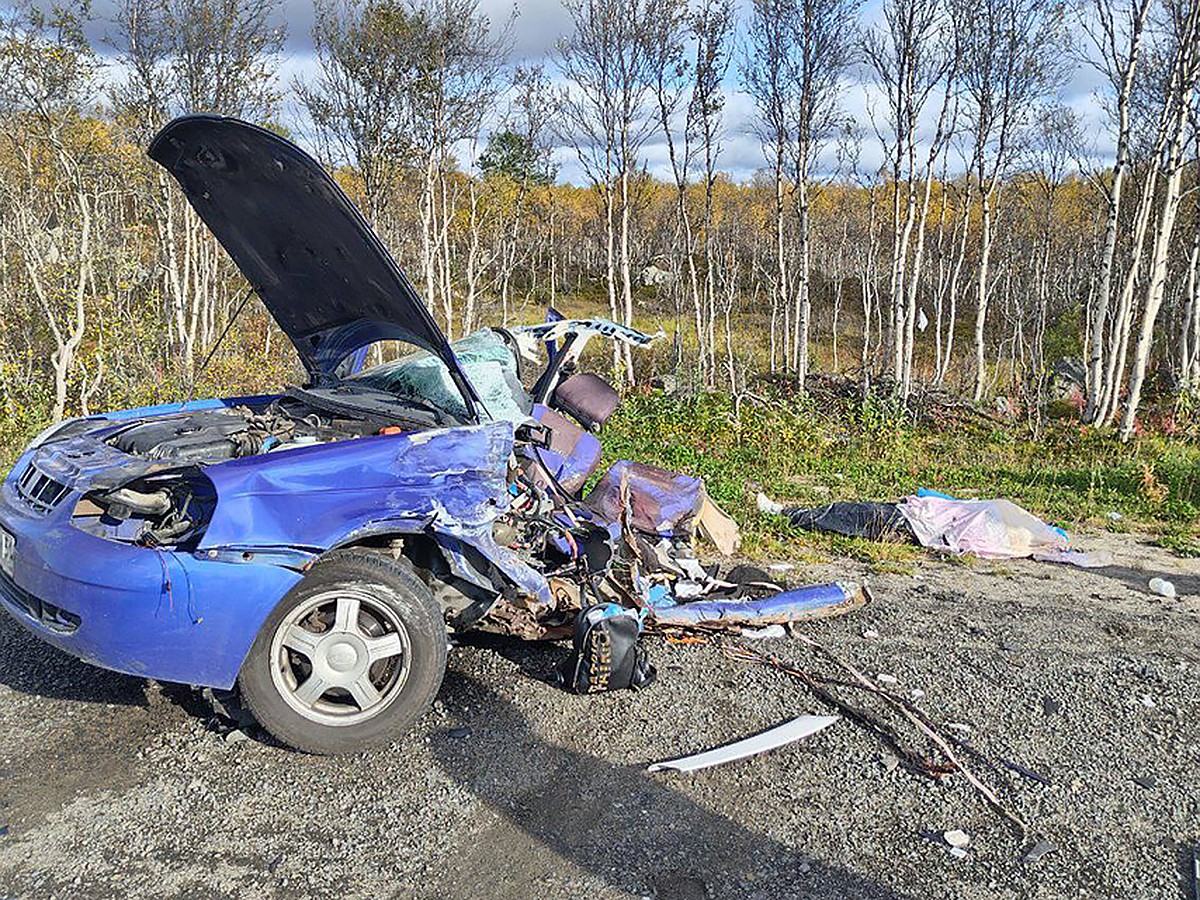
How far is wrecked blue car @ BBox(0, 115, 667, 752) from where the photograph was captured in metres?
3.20

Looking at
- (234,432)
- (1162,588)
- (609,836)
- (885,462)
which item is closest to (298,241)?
(234,432)

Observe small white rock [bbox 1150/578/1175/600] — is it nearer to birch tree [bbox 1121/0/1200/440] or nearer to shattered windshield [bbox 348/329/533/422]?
shattered windshield [bbox 348/329/533/422]

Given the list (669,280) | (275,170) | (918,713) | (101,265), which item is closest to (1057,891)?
(918,713)

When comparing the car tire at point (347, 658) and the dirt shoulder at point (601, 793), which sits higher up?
the car tire at point (347, 658)

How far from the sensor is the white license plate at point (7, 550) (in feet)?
11.4

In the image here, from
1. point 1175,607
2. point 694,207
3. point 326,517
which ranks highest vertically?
point 694,207

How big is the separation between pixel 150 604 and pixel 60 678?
1388mm

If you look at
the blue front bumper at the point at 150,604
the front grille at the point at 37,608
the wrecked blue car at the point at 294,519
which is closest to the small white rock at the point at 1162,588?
the wrecked blue car at the point at 294,519

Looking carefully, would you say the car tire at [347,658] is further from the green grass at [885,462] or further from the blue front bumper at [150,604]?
the green grass at [885,462]

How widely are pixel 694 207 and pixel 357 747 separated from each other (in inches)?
2016

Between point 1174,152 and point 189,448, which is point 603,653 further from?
point 1174,152

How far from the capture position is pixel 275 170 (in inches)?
147

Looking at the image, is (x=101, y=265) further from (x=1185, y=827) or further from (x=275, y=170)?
(x=1185, y=827)

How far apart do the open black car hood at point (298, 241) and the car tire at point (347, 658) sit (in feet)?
3.15
